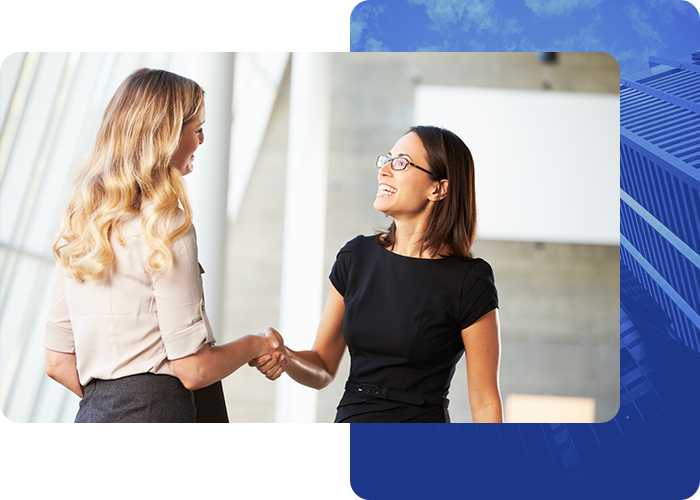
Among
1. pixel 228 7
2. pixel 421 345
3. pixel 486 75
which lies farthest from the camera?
pixel 486 75

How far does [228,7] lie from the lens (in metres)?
2.19

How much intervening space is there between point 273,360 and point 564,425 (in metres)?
0.87

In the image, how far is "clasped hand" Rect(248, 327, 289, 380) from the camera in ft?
6.11

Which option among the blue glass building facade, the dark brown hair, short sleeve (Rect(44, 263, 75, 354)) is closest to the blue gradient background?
the blue glass building facade

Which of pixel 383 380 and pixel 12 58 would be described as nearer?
pixel 383 380

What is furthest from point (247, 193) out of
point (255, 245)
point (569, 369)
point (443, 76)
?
point (569, 369)

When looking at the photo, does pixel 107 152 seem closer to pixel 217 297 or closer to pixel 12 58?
pixel 12 58

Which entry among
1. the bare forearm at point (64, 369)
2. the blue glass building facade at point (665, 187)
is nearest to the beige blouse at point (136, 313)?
the bare forearm at point (64, 369)

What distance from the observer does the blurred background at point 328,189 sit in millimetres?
2688

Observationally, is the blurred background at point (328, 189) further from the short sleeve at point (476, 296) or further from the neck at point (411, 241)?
the short sleeve at point (476, 296)

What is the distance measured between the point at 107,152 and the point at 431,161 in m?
0.85

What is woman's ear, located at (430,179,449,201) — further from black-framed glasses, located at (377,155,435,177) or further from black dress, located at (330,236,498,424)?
black dress, located at (330,236,498,424)

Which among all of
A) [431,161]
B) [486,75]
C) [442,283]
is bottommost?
[442,283]

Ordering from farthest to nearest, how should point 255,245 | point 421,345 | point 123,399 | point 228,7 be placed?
point 255,245
point 228,7
point 421,345
point 123,399
